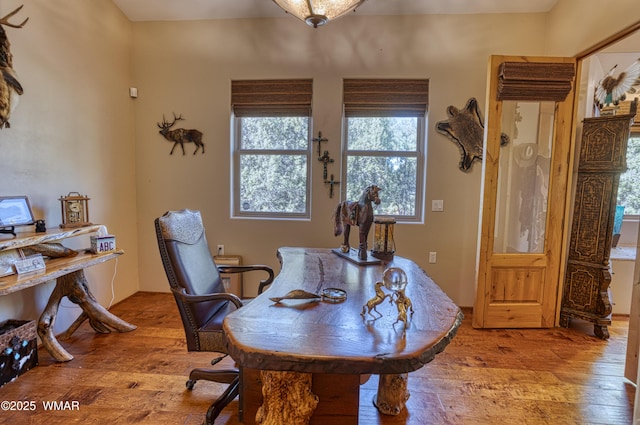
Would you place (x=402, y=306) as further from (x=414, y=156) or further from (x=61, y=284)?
(x=61, y=284)

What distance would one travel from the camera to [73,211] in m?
Result: 2.58

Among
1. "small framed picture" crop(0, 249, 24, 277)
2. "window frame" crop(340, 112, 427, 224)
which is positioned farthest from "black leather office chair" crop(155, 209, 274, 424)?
"window frame" crop(340, 112, 427, 224)

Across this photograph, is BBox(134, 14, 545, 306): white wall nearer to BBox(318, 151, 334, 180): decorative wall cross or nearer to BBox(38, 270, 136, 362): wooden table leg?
BBox(318, 151, 334, 180): decorative wall cross

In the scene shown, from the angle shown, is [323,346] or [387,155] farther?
[387,155]

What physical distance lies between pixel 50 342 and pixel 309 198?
2.41 m

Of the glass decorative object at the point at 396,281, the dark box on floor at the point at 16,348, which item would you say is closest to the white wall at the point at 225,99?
the dark box on floor at the point at 16,348

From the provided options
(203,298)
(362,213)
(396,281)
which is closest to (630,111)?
(362,213)

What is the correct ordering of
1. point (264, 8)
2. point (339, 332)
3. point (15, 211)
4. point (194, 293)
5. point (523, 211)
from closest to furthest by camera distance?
1. point (339, 332)
2. point (194, 293)
3. point (15, 211)
4. point (523, 211)
5. point (264, 8)

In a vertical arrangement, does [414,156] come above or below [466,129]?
below

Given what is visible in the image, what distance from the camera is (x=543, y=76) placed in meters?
2.71

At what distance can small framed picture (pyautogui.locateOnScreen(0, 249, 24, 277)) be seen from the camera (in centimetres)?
199

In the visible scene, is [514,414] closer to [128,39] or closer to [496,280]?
[496,280]

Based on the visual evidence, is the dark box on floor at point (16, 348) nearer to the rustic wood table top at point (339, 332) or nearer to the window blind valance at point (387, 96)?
the rustic wood table top at point (339, 332)

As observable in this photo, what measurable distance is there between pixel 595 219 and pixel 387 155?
6.23 feet
